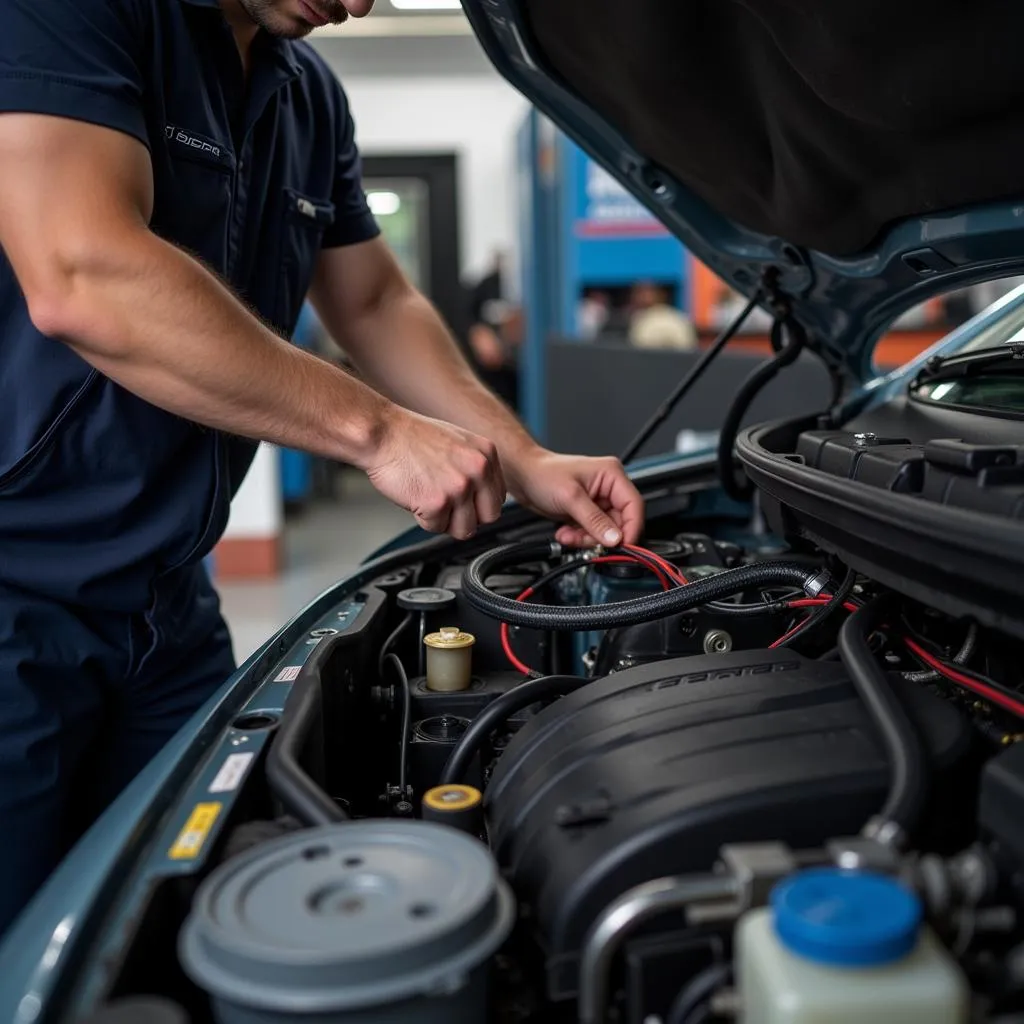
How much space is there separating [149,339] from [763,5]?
25.1 inches

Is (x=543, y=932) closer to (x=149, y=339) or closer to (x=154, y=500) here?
(x=149, y=339)

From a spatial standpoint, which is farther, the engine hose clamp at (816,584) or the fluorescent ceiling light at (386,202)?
the fluorescent ceiling light at (386,202)

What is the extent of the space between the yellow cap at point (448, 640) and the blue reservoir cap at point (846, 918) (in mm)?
603

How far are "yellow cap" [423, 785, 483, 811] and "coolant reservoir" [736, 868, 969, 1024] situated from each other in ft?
1.02

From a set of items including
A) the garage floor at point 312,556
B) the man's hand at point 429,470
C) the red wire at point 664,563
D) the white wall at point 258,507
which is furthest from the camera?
the white wall at point 258,507

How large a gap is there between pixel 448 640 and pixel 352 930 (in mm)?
561

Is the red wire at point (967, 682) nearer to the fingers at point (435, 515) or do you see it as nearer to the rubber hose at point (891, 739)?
the rubber hose at point (891, 739)

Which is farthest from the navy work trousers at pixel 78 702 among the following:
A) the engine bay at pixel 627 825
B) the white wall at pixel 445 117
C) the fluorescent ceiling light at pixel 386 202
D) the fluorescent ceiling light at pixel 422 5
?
the fluorescent ceiling light at pixel 386 202

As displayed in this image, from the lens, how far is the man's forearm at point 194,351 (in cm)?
98

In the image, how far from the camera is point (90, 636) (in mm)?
1279

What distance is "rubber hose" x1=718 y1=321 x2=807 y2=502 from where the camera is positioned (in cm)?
157

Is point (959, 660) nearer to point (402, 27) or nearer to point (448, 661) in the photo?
point (448, 661)

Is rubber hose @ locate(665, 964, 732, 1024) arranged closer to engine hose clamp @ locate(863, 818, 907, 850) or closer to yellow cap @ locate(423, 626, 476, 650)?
engine hose clamp @ locate(863, 818, 907, 850)

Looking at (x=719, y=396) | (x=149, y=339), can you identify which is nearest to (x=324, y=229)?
(x=149, y=339)
